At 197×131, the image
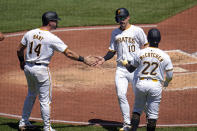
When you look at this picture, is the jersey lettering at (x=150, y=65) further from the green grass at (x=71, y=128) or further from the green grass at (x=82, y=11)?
the green grass at (x=82, y=11)

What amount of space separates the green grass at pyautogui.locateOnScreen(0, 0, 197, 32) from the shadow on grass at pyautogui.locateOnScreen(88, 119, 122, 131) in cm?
878

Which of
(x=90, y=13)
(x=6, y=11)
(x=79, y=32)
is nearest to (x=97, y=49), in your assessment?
(x=79, y=32)

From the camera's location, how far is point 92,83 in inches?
503

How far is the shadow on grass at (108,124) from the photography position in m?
9.66

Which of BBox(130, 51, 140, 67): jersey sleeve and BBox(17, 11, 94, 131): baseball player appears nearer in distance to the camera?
BBox(130, 51, 140, 67): jersey sleeve

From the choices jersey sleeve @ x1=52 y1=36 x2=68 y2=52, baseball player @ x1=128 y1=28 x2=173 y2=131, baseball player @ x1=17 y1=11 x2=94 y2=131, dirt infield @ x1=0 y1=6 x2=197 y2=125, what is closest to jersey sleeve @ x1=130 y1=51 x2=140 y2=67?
baseball player @ x1=128 y1=28 x2=173 y2=131

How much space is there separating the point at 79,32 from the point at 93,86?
5.46 meters

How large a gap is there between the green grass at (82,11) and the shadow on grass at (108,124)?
8.78 metres

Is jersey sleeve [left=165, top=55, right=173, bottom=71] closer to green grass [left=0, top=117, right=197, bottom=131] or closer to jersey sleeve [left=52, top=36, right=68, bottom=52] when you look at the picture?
green grass [left=0, top=117, right=197, bottom=131]

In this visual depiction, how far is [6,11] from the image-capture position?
2055cm

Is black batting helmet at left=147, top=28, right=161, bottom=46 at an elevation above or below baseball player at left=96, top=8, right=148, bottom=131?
above

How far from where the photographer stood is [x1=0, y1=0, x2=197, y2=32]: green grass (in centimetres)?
1890

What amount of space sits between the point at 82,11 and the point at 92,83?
8295 mm

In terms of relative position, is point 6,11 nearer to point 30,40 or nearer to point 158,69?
point 30,40
